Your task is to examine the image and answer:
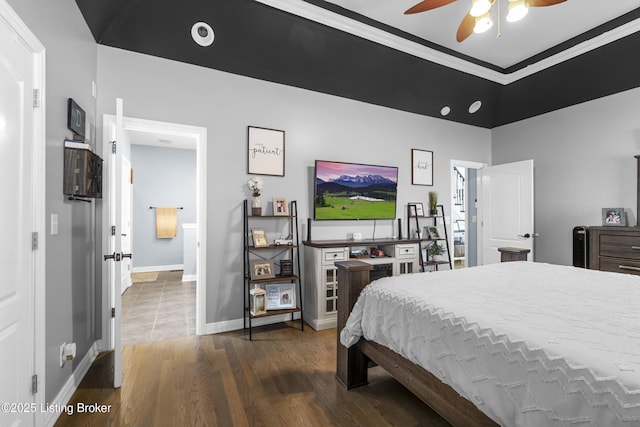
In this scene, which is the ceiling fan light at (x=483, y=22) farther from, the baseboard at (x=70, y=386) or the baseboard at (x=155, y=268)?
the baseboard at (x=155, y=268)

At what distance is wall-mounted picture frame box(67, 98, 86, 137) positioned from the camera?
2076 mm

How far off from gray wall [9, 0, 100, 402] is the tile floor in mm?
605

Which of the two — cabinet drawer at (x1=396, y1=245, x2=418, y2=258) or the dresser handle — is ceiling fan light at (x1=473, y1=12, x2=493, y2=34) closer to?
cabinet drawer at (x1=396, y1=245, x2=418, y2=258)

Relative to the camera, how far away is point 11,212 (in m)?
1.42

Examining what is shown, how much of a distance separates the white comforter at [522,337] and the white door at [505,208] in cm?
231

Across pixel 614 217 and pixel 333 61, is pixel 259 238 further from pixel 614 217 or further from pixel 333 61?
pixel 614 217

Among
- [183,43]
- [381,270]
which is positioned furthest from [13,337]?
[381,270]

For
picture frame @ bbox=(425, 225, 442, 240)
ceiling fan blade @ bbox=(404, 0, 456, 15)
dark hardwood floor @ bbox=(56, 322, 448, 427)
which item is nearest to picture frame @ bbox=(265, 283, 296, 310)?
dark hardwood floor @ bbox=(56, 322, 448, 427)

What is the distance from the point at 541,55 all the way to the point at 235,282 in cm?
447

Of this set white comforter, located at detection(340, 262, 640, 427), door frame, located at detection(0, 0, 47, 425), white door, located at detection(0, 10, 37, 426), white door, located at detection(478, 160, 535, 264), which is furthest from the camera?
white door, located at detection(478, 160, 535, 264)

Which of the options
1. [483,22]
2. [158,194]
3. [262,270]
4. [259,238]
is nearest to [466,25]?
[483,22]

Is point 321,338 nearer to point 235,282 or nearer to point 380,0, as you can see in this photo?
point 235,282

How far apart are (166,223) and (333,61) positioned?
5061 millimetres

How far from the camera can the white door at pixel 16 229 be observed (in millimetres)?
1353
